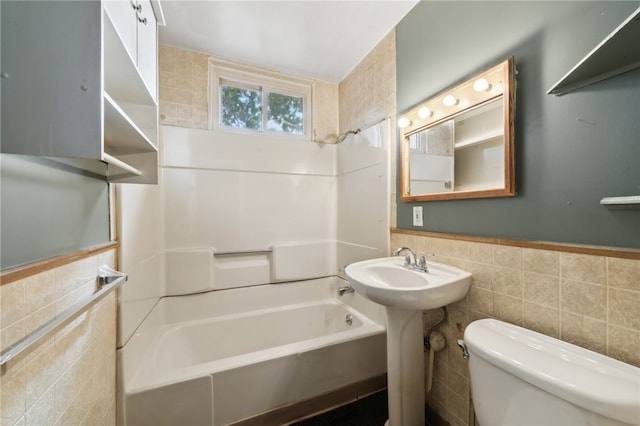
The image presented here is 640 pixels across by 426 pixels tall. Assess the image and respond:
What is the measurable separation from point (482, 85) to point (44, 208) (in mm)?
1689

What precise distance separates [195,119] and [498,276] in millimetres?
2289

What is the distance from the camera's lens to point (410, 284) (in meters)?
1.25

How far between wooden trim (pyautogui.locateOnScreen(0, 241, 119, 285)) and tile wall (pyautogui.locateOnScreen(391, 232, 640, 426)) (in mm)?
1569

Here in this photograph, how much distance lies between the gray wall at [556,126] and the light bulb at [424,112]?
174 mm

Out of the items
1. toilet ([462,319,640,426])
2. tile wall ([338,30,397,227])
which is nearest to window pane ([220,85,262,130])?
tile wall ([338,30,397,227])

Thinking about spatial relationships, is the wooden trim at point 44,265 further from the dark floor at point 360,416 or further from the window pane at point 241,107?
the window pane at point 241,107

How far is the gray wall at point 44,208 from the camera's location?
1.86 feet

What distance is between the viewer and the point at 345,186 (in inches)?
86.0

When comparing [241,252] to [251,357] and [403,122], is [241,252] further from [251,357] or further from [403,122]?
[403,122]

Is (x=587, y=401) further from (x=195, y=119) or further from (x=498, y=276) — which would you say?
Result: (x=195, y=119)

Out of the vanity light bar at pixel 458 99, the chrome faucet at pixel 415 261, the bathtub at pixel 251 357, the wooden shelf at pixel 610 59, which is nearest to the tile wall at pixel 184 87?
the bathtub at pixel 251 357

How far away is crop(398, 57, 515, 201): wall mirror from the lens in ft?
3.23

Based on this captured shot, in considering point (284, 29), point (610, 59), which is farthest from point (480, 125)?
point (284, 29)

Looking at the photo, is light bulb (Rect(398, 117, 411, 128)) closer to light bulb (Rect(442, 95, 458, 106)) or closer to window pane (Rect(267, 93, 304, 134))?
light bulb (Rect(442, 95, 458, 106))
